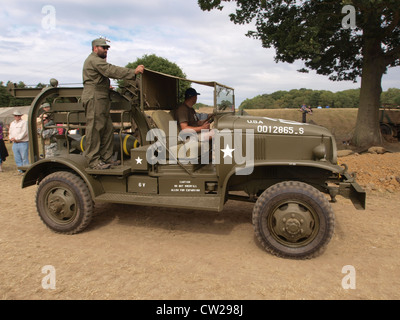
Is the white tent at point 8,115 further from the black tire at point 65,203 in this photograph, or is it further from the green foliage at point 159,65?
the black tire at point 65,203

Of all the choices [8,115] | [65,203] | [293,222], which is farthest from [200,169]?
[8,115]

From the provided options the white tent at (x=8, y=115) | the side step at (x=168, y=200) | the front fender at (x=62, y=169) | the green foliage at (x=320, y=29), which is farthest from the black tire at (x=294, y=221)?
the white tent at (x=8, y=115)

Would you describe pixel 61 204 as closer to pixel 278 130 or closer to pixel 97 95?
pixel 97 95

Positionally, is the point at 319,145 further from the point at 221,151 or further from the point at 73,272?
the point at 73,272

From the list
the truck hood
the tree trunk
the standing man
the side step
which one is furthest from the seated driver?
the tree trunk

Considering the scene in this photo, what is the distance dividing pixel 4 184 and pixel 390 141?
1677cm

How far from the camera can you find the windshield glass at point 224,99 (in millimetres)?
4552

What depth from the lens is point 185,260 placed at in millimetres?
3793

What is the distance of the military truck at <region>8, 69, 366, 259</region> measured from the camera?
12.4 ft

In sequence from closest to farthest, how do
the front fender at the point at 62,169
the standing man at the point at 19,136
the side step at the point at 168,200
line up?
the side step at the point at 168,200
the front fender at the point at 62,169
the standing man at the point at 19,136

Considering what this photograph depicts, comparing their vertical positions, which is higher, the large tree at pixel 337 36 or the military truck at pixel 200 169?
the large tree at pixel 337 36

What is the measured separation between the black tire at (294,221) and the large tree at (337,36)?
7412 mm

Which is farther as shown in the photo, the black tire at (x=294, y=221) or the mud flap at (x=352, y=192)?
the mud flap at (x=352, y=192)

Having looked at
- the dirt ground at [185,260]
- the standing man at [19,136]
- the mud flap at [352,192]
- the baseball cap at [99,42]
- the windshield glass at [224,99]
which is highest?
the baseball cap at [99,42]
